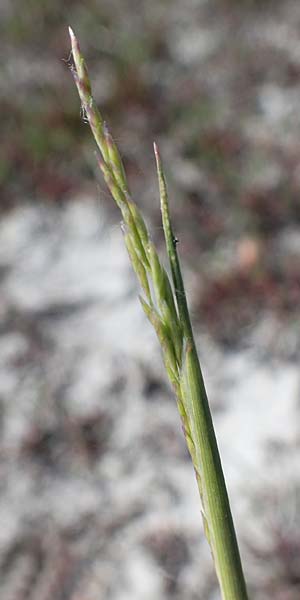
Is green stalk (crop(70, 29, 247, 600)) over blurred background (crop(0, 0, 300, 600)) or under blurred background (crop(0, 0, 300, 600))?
under

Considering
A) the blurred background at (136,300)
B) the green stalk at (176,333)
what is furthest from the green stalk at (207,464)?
the blurred background at (136,300)

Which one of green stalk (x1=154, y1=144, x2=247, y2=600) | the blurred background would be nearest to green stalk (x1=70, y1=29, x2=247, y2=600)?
green stalk (x1=154, y1=144, x2=247, y2=600)

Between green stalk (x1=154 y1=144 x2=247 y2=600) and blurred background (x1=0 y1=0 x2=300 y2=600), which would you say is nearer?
green stalk (x1=154 y1=144 x2=247 y2=600)

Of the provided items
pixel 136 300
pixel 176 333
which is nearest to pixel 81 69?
pixel 176 333

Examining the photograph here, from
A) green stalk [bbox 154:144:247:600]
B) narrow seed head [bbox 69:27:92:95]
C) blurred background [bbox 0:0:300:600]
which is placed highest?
blurred background [bbox 0:0:300:600]

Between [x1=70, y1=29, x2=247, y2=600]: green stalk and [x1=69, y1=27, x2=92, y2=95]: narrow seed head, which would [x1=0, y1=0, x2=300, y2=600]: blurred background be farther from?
[x1=69, y1=27, x2=92, y2=95]: narrow seed head

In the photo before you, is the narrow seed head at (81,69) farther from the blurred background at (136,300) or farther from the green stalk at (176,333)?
the blurred background at (136,300)

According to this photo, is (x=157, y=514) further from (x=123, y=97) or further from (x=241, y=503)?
(x=123, y=97)
